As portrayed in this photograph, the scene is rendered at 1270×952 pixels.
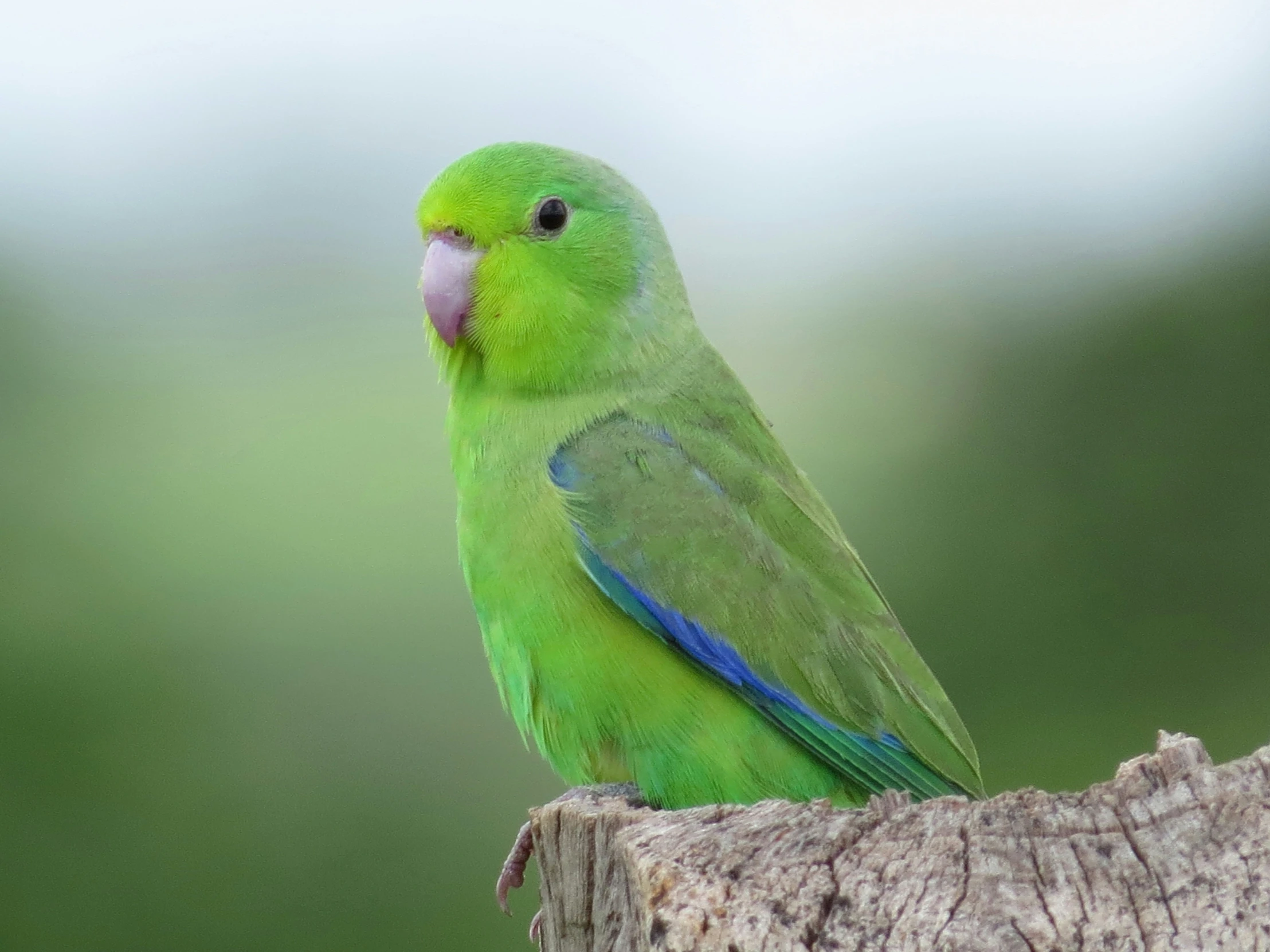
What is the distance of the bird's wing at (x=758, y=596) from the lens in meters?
4.01

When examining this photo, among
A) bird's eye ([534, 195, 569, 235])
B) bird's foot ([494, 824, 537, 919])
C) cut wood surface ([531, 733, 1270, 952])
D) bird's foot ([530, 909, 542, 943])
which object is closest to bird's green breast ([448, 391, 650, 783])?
bird's foot ([494, 824, 537, 919])

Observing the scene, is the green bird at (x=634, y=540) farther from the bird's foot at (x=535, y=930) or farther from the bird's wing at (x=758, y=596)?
the bird's foot at (x=535, y=930)

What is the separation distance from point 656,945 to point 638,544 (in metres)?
1.87

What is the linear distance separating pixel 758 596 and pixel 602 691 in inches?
24.7

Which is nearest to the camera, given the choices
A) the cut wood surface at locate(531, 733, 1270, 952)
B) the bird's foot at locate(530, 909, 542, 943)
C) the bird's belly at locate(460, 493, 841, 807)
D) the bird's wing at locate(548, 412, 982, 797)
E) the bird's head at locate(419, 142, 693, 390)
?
the cut wood surface at locate(531, 733, 1270, 952)

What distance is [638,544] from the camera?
406cm

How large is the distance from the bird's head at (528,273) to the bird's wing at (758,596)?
303 millimetres

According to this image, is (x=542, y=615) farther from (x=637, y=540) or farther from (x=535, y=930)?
(x=535, y=930)

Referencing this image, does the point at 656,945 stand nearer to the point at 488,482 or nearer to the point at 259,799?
the point at 488,482

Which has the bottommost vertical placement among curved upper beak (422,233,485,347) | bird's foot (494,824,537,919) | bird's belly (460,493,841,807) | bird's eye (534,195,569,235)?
bird's foot (494,824,537,919)

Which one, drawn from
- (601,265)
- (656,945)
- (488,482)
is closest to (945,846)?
(656,945)

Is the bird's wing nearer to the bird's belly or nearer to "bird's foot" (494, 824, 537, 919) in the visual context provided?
the bird's belly

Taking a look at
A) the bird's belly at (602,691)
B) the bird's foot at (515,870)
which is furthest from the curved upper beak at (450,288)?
the bird's foot at (515,870)

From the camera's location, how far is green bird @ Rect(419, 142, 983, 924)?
3938mm
